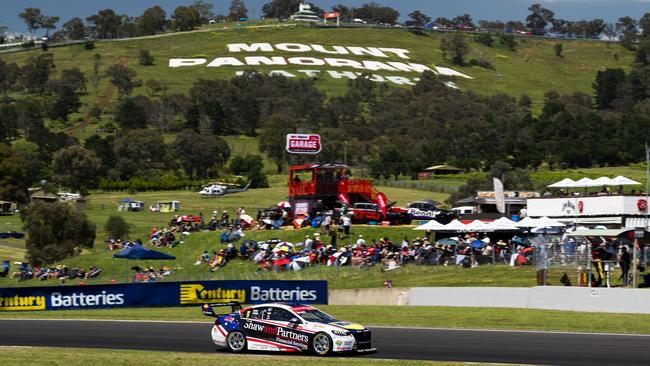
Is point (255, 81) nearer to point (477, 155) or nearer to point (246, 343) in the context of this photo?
point (477, 155)

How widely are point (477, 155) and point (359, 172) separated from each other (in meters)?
18.8

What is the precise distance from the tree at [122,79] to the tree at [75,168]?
225 ft

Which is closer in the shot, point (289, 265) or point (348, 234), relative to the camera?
point (289, 265)

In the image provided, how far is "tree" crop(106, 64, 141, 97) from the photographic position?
187 meters

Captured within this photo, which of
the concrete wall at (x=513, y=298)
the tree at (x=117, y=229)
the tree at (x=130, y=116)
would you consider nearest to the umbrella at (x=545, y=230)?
the concrete wall at (x=513, y=298)

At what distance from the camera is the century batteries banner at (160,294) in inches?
1558

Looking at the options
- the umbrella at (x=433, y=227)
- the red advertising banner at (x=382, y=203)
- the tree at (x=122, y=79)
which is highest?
the tree at (x=122, y=79)

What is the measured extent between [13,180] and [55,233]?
131 ft

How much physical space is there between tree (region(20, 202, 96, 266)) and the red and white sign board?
48.9ft

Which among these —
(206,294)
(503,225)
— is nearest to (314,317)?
(206,294)

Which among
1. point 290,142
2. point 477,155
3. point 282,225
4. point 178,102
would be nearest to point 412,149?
point 477,155

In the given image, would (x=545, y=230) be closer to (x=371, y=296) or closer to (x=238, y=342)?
(x=371, y=296)

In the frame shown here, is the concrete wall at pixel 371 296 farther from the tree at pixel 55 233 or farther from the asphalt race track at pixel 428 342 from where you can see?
the tree at pixel 55 233

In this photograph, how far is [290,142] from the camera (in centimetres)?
6931
